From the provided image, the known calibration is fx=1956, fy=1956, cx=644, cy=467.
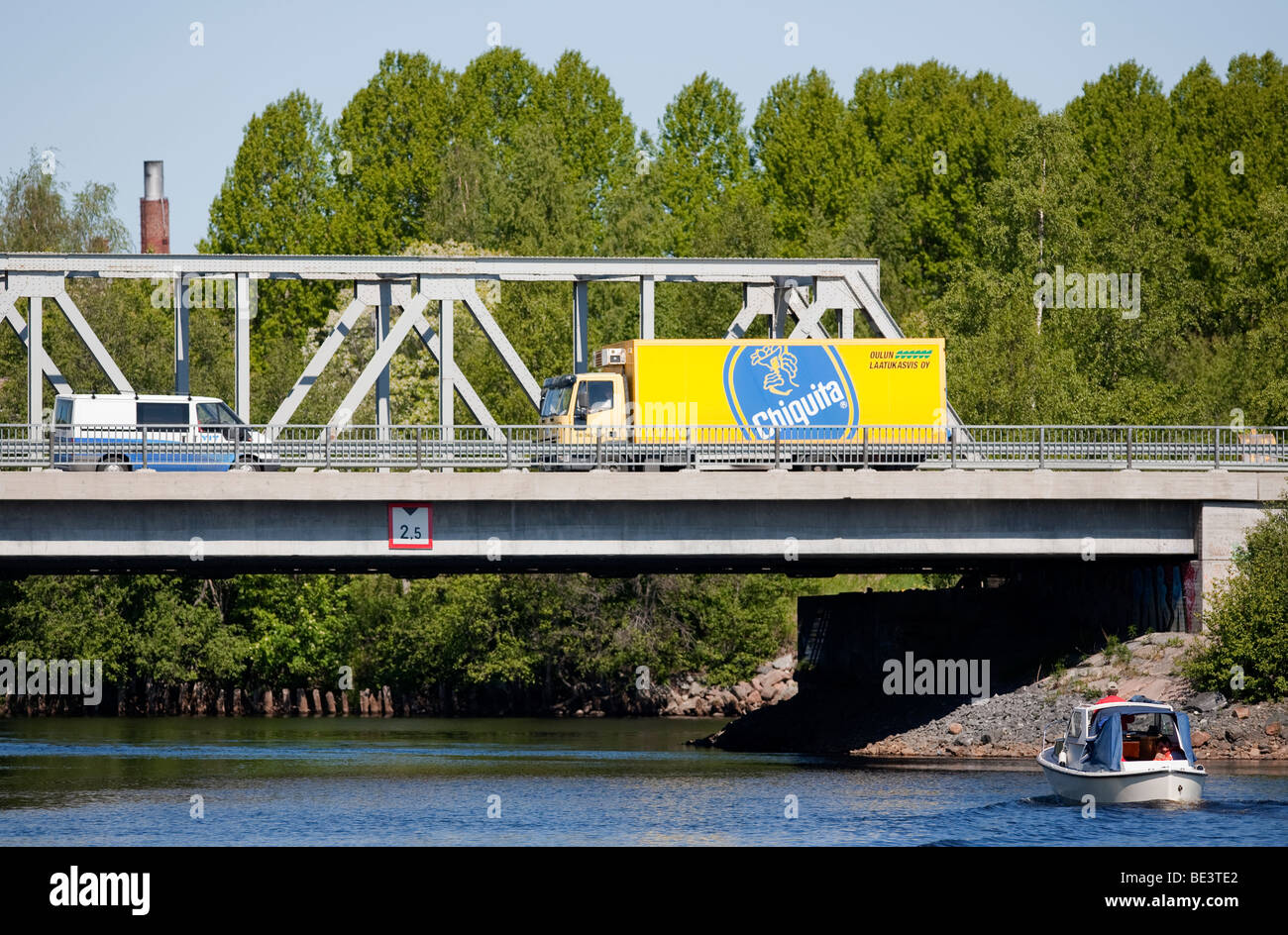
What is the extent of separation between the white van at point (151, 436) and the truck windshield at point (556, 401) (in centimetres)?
721

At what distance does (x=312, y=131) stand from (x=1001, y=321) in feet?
167

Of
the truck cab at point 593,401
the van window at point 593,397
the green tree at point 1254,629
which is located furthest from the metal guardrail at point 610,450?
the green tree at point 1254,629

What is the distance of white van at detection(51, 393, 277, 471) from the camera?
40625 mm

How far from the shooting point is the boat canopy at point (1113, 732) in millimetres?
32875

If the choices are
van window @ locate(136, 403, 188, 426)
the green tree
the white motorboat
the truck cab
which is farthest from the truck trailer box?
the white motorboat

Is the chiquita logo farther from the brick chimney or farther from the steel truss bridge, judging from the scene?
the brick chimney

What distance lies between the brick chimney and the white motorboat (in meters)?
75.2

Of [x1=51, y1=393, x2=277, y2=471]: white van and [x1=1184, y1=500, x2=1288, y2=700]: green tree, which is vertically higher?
[x1=51, y1=393, x2=277, y2=471]: white van

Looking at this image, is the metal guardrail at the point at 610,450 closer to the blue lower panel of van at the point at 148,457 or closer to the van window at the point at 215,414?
the blue lower panel of van at the point at 148,457

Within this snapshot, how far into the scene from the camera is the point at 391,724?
64812 mm

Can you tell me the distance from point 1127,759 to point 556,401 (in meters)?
18.8

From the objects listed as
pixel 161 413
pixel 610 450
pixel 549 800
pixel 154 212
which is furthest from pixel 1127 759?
pixel 154 212

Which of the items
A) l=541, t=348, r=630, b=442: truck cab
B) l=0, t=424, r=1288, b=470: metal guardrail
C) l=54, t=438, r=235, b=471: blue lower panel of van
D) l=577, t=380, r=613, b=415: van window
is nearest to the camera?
l=54, t=438, r=235, b=471: blue lower panel of van

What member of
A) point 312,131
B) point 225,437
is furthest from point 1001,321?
point 312,131
